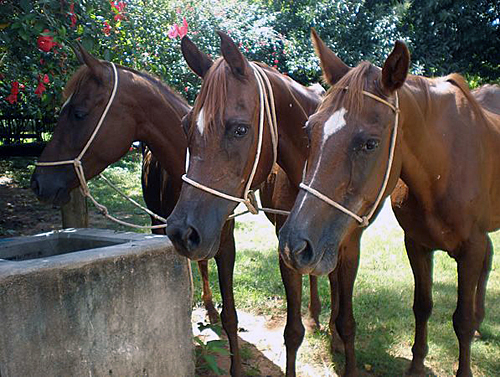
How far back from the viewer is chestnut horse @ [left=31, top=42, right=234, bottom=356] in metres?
2.92

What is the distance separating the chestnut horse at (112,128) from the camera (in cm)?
292

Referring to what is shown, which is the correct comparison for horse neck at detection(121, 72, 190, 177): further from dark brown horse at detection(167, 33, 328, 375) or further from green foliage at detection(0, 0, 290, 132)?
dark brown horse at detection(167, 33, 328, 375)

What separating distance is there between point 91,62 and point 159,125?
0.57 m

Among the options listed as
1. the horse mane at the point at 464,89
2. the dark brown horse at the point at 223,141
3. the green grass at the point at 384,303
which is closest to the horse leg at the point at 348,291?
the green grass at the point at 384,303

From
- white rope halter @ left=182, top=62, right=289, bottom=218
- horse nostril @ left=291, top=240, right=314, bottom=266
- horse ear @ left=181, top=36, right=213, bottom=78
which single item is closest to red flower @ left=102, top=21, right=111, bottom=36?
horse ear @ left=181, top=36, right=213, bottom=78

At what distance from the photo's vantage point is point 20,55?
3555 mm

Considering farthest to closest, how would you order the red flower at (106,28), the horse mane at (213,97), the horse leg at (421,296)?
the red flower at (106,28), the horse leg at (421,296), the horse mane at (213,97)

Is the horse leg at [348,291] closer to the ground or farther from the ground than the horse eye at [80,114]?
closer to the ground

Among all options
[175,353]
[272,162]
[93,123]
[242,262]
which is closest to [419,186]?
[272,162]

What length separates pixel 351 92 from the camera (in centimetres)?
199

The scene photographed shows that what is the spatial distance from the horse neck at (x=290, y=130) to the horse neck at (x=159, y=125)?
76 cm

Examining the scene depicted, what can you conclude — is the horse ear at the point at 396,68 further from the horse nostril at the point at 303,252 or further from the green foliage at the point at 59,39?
the green foliage at the point at 59,39

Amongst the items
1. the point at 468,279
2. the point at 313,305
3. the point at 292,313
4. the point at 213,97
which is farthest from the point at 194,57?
the point at 313,305

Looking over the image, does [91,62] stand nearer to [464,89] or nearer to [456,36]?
[464,89]
